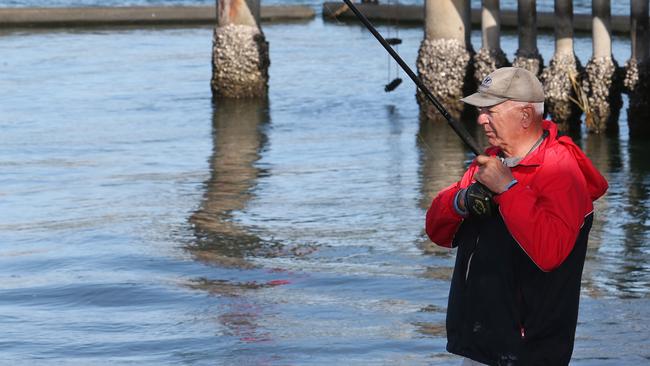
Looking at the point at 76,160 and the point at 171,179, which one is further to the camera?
the point at 76,160

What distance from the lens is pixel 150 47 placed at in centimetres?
3056

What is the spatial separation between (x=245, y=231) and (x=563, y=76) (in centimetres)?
620

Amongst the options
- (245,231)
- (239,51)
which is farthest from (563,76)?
(245,231)

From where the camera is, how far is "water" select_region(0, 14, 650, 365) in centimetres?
866

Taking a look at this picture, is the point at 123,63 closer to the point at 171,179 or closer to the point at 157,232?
the point at 171,179

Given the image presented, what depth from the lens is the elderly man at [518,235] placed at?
5.01 m

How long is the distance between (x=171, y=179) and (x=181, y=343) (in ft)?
21.6

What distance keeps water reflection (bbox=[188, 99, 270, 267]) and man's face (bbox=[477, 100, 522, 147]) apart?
228 inches

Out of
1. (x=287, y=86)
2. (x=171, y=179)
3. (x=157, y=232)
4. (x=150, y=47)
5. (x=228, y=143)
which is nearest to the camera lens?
(x=157, y=232)

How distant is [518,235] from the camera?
4.97m

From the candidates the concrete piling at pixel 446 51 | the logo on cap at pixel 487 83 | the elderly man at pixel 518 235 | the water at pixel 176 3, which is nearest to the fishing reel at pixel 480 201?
the elderly man at pixel 518 235

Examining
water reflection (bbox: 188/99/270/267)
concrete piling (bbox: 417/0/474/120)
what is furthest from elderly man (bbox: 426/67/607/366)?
concrete piling (bbox: 417/0/474/120)

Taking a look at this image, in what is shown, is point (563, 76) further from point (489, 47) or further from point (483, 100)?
point (483, 100)

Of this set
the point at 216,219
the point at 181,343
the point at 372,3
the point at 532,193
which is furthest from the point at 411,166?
the point at 372,3
